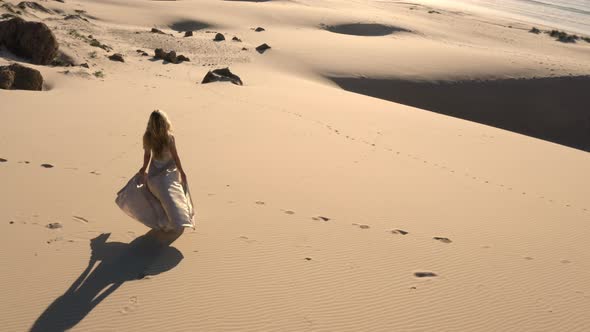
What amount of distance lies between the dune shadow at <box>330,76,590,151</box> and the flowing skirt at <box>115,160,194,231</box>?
12252 millimetres

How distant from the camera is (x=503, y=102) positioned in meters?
17.2

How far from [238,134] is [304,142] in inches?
44.2

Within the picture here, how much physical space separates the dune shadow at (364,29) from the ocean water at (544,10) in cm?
1703

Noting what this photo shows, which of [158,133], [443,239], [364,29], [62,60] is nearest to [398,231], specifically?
[443,239]

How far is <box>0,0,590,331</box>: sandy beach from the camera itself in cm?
435

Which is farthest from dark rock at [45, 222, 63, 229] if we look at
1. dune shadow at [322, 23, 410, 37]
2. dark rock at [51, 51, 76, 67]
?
dune shadow at [322, 23, 410, 37]

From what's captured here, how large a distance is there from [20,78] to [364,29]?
803 inches

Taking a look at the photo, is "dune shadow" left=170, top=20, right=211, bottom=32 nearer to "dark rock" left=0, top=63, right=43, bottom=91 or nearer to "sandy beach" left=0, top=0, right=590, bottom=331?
"sandy beach" left=0, top=0, right=590, bottom=331

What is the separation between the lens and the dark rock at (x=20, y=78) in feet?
35.3

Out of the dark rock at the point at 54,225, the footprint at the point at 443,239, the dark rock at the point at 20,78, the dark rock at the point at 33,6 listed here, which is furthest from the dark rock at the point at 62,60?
the footprint at the point at 443,239

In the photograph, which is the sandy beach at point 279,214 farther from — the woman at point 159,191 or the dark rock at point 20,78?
the dark rock at point 20,78

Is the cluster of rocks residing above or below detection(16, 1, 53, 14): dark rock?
below

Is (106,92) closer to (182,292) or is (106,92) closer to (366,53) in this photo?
(182,292)

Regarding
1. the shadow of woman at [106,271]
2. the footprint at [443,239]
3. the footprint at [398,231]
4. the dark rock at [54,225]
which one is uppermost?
the footprint at [443,239]
